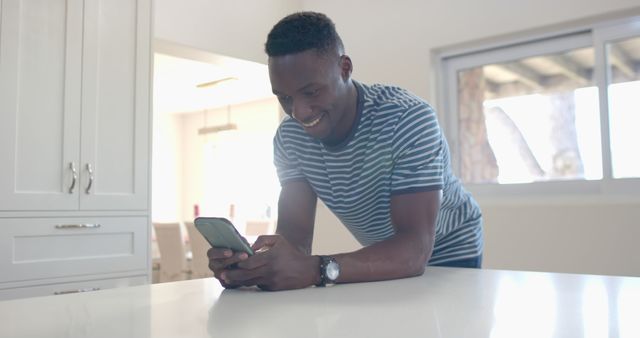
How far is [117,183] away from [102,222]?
7.5 inches

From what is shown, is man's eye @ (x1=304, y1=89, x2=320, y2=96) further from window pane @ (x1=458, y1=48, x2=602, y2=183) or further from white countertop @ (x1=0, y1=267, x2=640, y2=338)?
window pane @ (x1=458, y1=48, x2=602, y2=183)

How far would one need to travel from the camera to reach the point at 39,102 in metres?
2.34

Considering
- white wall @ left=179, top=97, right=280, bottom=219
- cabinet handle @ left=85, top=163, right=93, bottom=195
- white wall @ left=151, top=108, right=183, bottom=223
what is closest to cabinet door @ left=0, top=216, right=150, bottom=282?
cabinet handle @ left=85, top=163, right=93, bottom=195

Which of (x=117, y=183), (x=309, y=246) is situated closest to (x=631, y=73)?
(x=309, y=246)

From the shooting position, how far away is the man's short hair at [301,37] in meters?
1.07

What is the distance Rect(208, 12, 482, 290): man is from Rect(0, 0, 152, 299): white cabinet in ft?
4.73

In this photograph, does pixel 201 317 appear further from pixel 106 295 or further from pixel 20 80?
pixel 20 80

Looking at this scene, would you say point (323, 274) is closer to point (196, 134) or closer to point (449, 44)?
point (449, 44)

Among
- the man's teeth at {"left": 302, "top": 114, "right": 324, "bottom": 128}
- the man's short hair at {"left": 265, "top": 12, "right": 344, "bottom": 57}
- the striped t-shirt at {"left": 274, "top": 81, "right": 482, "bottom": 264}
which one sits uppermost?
the man's short hair at {"left": 265, "top": 12, "right": 344, "bottom": 57}

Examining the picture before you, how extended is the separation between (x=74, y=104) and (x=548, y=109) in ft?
7.67

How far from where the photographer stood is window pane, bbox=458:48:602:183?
2844mm

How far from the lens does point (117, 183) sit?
8.48 feet

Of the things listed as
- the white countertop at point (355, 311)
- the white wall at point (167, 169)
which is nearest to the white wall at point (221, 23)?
the white countertop at point (355, 311)

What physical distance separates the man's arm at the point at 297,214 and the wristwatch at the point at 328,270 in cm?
34
